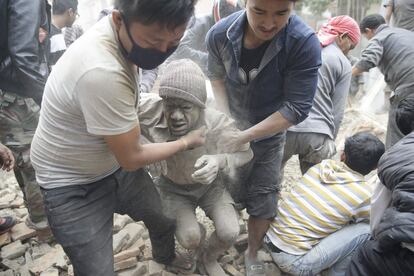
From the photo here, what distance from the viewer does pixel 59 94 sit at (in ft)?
6.14

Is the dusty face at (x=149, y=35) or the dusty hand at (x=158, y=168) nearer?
the dusty face at (x=149, y=35)

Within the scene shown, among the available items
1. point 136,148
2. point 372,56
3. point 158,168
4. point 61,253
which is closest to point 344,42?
point 372,56

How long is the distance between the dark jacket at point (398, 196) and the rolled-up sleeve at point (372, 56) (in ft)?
8.19

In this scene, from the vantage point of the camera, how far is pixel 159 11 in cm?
154

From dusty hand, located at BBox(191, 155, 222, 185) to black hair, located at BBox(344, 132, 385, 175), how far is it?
1.17m

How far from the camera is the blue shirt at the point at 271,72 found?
8.34 feet

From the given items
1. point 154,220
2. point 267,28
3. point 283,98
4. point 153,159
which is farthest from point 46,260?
point 267,28

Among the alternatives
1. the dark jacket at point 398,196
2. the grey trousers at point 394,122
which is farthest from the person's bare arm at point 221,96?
the grey trousers at point 394,122

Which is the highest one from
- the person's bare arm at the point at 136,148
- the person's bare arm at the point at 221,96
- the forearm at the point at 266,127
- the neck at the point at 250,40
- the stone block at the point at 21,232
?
the neck at the point at 250,40

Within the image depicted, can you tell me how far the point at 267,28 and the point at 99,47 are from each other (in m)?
1.19

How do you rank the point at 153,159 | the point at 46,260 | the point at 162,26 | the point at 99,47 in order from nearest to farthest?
the point at 162,26 < the point at 99,47 < the point at 153,159 < the point at 46,260

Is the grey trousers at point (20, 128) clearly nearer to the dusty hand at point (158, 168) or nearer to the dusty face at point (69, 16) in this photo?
the dusty hand at point (158, 168)

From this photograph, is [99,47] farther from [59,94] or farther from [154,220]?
[154,220]

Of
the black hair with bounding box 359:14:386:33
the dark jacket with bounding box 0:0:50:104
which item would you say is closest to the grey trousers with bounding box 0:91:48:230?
the dark jacket with bounding box 0:0:50:104
